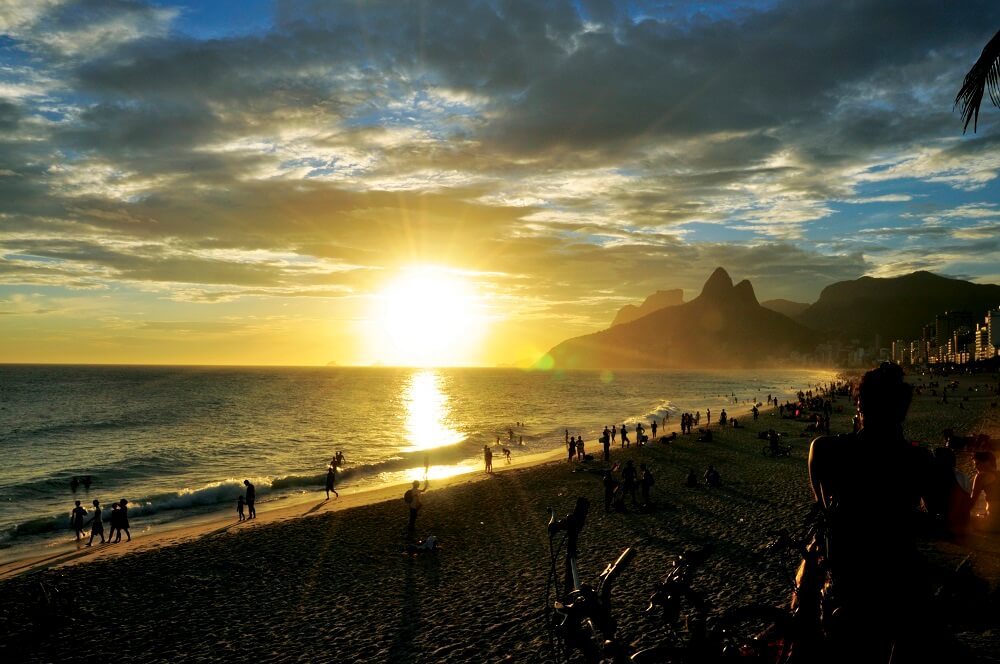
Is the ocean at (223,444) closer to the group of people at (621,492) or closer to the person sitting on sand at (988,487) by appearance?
the group of people at (621,492)

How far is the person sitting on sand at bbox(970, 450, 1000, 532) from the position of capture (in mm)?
12156

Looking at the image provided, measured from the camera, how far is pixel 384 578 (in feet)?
52.3

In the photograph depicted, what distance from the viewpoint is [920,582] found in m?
3.29

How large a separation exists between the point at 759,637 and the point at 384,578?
44.9 feet

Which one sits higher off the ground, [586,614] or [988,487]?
[586,614]

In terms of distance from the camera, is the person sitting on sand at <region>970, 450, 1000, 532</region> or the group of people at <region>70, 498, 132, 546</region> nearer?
the person sitting on sand at <region>970, 450, 1000, 532</region>

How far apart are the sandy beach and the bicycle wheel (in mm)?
1905

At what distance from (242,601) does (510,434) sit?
1717 inches

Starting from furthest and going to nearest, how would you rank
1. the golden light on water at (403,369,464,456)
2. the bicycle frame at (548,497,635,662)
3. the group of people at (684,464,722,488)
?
the golden light on water at (403,369,464,456)
the group of people at (684,464,722,488)
the bicycle frame at (548,497,635,662)

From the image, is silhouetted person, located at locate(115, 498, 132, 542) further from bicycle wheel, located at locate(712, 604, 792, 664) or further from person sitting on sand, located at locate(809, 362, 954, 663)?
person sitting on sand, located at locate(809, 362, 954, 663)

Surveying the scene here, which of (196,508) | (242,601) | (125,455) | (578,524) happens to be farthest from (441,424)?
(578,524)

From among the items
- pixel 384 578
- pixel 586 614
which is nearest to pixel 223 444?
pixel 384 578

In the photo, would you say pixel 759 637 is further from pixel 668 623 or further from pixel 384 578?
pixel 384 578

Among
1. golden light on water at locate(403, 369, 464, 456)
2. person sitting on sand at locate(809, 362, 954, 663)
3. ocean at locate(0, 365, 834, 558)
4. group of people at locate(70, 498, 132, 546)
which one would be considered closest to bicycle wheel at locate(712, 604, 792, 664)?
person sitting on sand at locate(809, 362, 954, 663)
